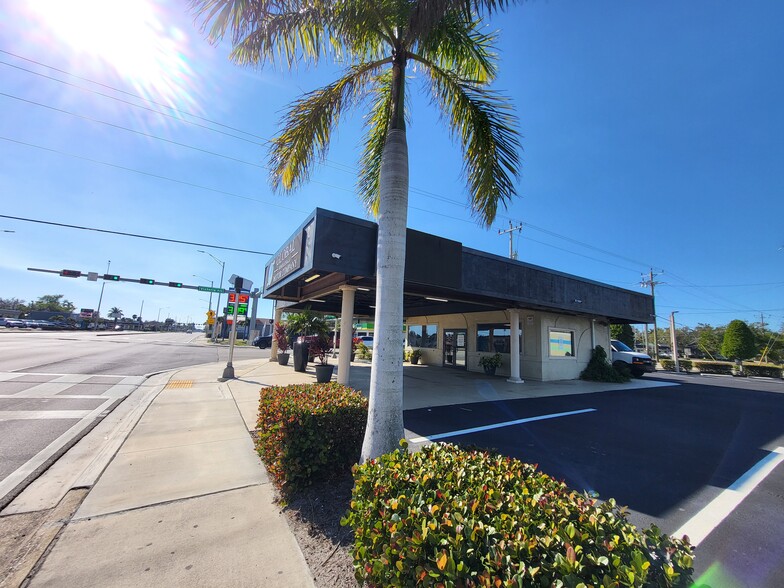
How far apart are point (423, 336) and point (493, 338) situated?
5469mm

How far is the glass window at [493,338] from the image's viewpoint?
15830mm

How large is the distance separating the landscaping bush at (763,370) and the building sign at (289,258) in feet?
105

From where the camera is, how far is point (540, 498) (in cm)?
202

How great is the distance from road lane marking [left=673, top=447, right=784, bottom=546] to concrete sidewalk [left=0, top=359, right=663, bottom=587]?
368 cm

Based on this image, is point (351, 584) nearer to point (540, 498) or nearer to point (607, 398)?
point (540, 498)

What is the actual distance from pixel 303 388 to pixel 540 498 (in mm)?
3713

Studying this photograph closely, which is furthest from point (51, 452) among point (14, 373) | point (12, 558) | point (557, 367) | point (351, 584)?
point (557, 367)

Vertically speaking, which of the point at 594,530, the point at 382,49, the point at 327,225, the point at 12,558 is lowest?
the point at 12,558

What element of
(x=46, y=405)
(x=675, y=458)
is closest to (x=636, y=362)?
(x=675, y=458)

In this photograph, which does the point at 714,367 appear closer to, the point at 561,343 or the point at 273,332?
the point at 561,343

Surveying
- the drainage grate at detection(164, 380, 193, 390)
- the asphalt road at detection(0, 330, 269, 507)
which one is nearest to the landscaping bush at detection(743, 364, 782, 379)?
the drainage grate at detection(164, 380, 193, 390)

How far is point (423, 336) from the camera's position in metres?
21.0

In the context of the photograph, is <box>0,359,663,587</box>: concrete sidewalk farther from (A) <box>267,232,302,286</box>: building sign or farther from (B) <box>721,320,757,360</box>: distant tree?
(B) <box>721,320,757,360</box>: distant tree

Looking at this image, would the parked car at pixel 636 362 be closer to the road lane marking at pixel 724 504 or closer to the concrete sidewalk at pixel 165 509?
the road lane marking at pixel 724 504
